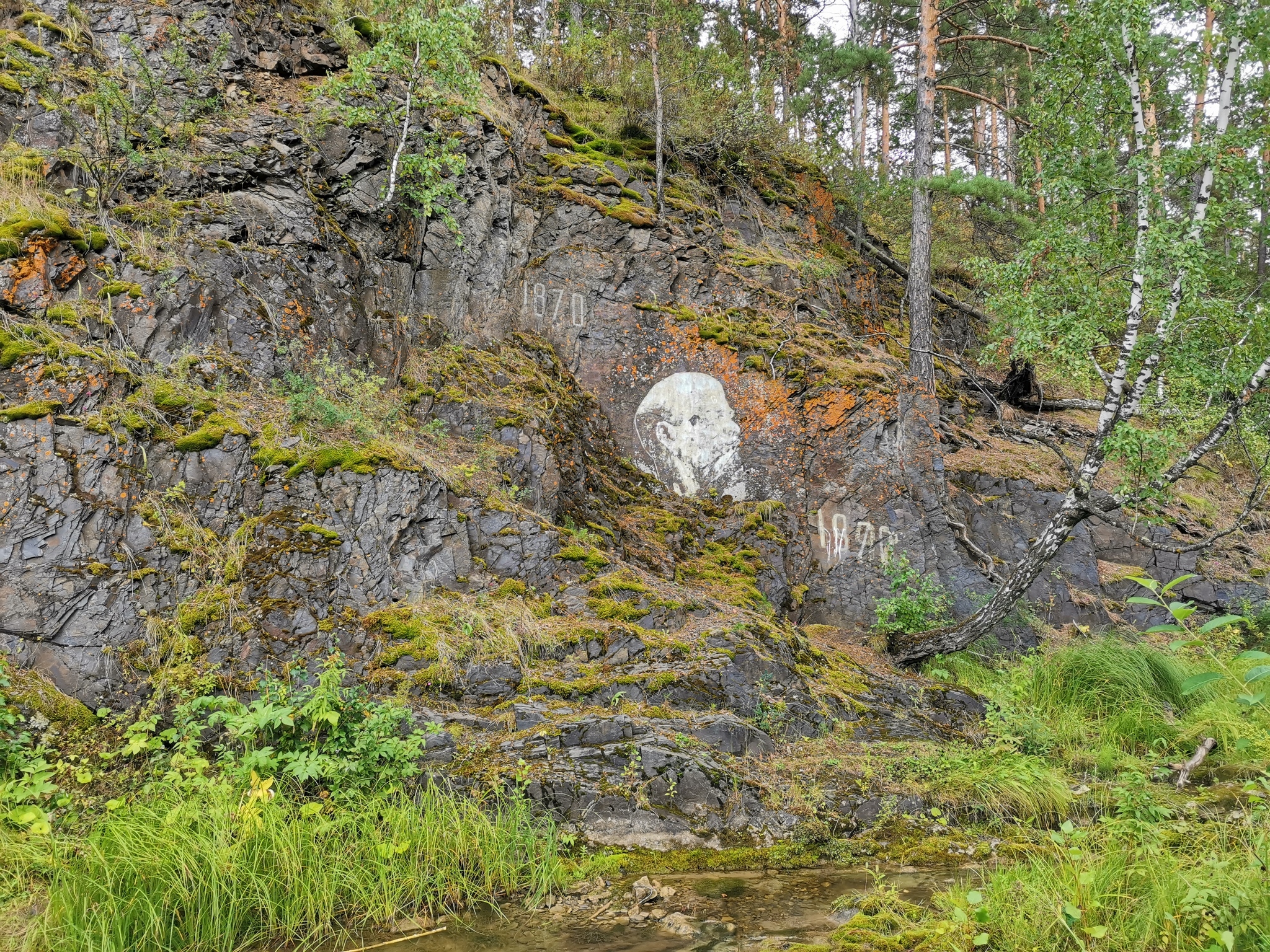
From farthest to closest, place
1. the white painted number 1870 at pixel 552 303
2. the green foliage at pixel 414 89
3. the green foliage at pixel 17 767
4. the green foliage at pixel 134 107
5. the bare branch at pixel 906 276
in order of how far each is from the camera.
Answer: the bare branch at pixel 906 276, the white painted number 1870 at pixel 552 303, the green foliage at pixel 414 89, the green foliage at pixel 134 107, the green foliage at pixel 17 767

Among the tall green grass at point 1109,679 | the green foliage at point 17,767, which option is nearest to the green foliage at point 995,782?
the tall green grass at point 1109,679

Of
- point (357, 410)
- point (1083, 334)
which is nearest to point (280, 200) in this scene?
point (357, 410)

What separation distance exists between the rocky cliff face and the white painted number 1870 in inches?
1.9

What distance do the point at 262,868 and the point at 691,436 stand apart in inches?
328

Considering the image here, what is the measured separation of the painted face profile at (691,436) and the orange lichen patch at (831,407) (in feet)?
4.13

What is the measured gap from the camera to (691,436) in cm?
1111

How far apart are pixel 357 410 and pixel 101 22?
6849mm

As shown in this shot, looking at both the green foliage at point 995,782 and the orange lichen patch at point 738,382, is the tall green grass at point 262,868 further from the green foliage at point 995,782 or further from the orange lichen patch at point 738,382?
the orange lichen patch at point 738,382

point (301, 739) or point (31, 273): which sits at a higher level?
point (31, 273)

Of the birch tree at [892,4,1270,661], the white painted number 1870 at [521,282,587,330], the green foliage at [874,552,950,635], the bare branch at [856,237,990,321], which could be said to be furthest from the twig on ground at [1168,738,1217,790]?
the bare branch at [856,237,990,321]

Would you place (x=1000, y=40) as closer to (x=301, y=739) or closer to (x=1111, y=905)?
(x=1111, y=905)

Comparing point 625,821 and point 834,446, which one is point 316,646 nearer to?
point 625,821

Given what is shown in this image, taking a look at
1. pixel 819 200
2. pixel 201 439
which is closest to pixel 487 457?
pixel 201 439

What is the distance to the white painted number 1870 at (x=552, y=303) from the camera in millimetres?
11359
